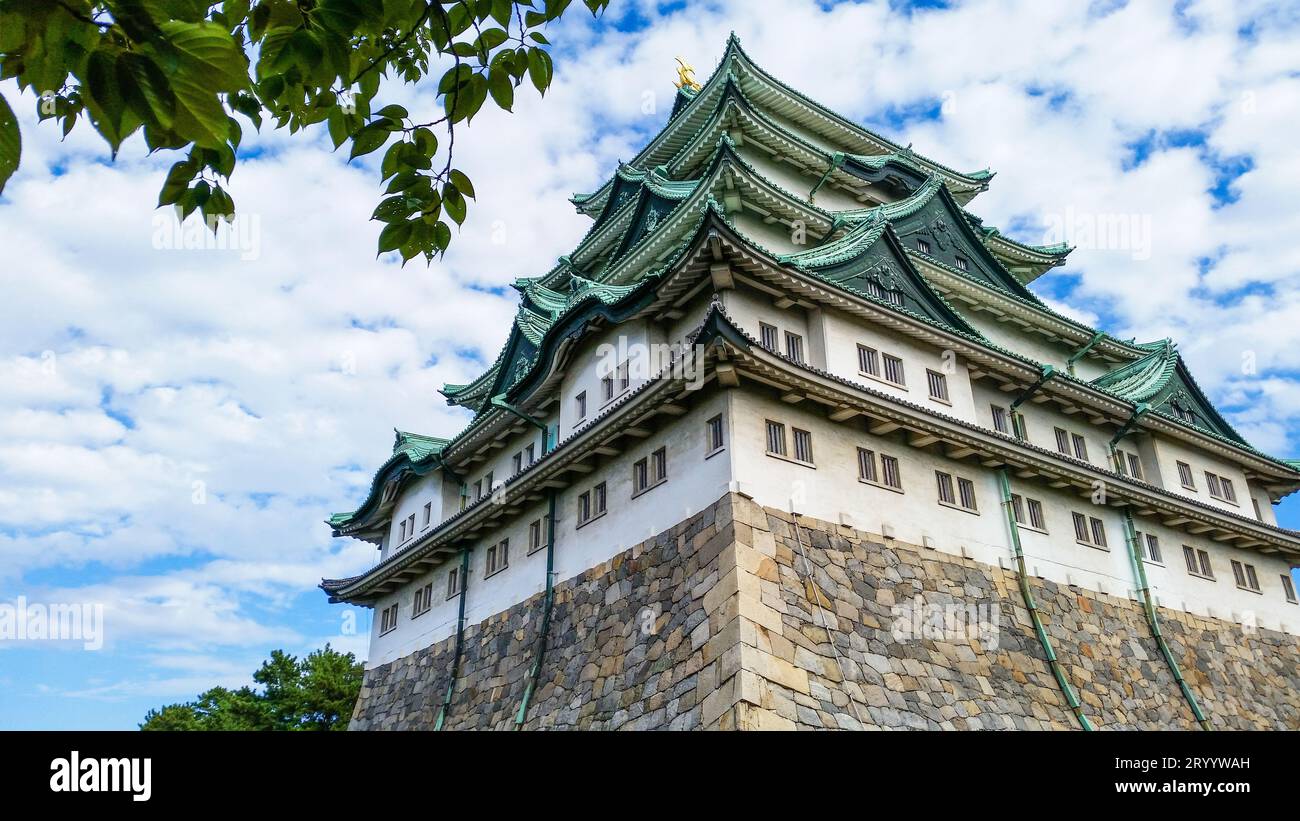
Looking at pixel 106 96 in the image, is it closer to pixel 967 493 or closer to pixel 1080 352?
pixel 967 493

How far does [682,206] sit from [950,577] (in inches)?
469

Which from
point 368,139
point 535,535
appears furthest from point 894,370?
point 368,139

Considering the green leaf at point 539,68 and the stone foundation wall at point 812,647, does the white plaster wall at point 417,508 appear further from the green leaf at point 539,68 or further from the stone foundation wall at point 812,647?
the green leaf at point 539,68

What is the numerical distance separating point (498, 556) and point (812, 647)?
35.4ft

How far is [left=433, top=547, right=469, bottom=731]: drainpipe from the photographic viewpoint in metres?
23.0

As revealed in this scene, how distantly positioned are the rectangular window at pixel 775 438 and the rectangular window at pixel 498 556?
9024 millimetres

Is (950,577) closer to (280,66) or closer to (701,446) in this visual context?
(701,446)

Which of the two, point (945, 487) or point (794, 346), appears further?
point (794, 346)

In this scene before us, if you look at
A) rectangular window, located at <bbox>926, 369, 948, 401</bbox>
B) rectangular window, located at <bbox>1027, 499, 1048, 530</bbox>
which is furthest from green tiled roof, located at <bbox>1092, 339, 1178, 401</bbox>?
A: rectangular window, located at <bbox>926, 369, 948, 401</bbox>

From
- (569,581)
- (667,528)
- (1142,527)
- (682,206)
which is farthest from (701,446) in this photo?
(1142,527)

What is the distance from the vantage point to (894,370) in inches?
857

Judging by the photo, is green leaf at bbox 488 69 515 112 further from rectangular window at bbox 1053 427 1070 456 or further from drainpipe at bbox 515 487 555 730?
rectangular window at bbox 1053 427 1070 456

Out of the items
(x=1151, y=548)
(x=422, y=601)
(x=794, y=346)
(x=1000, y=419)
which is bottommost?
(x=1151, y=548)

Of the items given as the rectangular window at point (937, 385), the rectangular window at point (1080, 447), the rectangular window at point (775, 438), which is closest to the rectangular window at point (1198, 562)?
the rectangular window at point (1080, 447)
